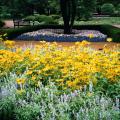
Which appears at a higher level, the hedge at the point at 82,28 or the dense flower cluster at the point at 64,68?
the dense flower cluster at the point at 64,68

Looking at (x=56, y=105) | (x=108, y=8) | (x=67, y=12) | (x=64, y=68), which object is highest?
(x=108, y=8)

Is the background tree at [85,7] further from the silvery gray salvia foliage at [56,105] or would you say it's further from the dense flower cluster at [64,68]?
the silvery gray salvia foliage at [56,105]

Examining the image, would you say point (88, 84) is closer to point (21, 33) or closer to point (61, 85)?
point (61, 85)

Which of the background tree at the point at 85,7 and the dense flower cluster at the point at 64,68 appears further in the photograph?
the background tree at the point at 85,7

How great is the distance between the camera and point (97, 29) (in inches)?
924

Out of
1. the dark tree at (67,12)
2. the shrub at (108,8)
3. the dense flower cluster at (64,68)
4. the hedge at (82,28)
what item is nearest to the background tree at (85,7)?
the hedge at (82,28)

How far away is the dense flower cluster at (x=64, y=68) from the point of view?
5.28m

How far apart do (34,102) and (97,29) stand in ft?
62.1

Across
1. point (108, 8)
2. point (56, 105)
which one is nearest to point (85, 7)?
point (108, 8)

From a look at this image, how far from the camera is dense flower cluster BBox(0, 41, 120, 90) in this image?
208 inches

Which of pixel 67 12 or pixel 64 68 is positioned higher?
pixel 67 12

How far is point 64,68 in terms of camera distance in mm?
5590

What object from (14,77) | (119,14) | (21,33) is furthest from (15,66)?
(119,14)

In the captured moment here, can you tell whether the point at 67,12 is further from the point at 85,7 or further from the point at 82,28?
the point at 85,7
